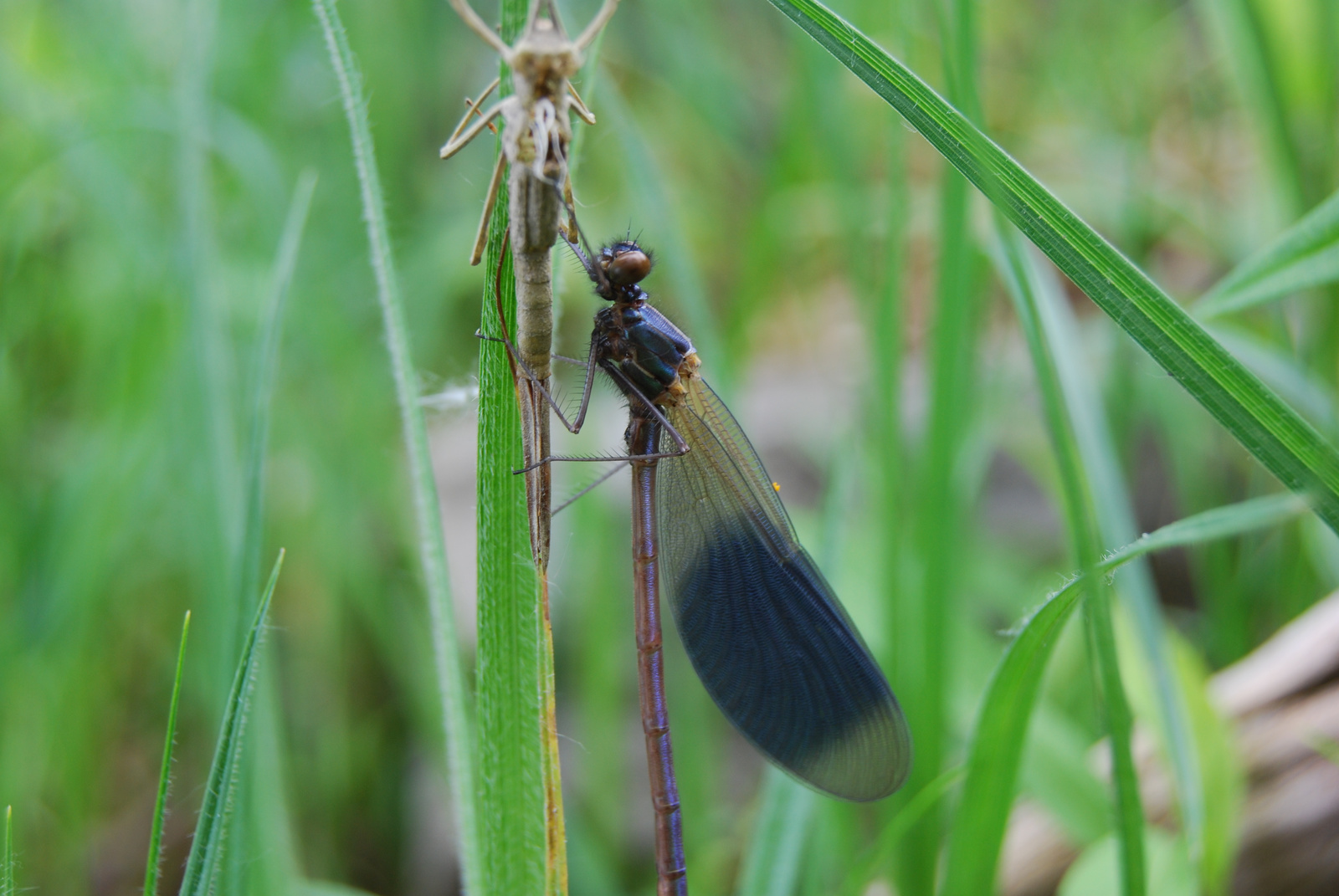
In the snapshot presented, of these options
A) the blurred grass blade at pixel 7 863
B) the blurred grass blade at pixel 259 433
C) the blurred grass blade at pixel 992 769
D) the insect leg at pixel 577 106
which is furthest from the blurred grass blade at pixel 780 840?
the insect leg at pixel 577 106

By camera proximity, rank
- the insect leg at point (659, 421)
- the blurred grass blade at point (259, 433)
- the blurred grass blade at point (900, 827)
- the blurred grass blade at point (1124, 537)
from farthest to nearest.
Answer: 1. the insect leg at point (659, 421)
2. the blurred grass blade at point (1124, 537)
3. the blurred grass blade at point (900, 827)
4. the blurred grass blade at point (259, 433)

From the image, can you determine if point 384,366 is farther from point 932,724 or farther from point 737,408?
point 932,724

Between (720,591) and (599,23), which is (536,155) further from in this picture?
(720,591)

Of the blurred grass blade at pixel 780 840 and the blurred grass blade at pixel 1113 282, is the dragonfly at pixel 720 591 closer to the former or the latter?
the blurred grass blade at pixel 780 840

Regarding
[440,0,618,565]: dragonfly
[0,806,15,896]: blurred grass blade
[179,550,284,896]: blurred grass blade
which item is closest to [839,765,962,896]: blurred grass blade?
[440,0,618,565]: dragonfly

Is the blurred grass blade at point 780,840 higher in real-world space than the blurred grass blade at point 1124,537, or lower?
lower

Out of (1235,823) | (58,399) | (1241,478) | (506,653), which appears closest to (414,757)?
(58,399)
